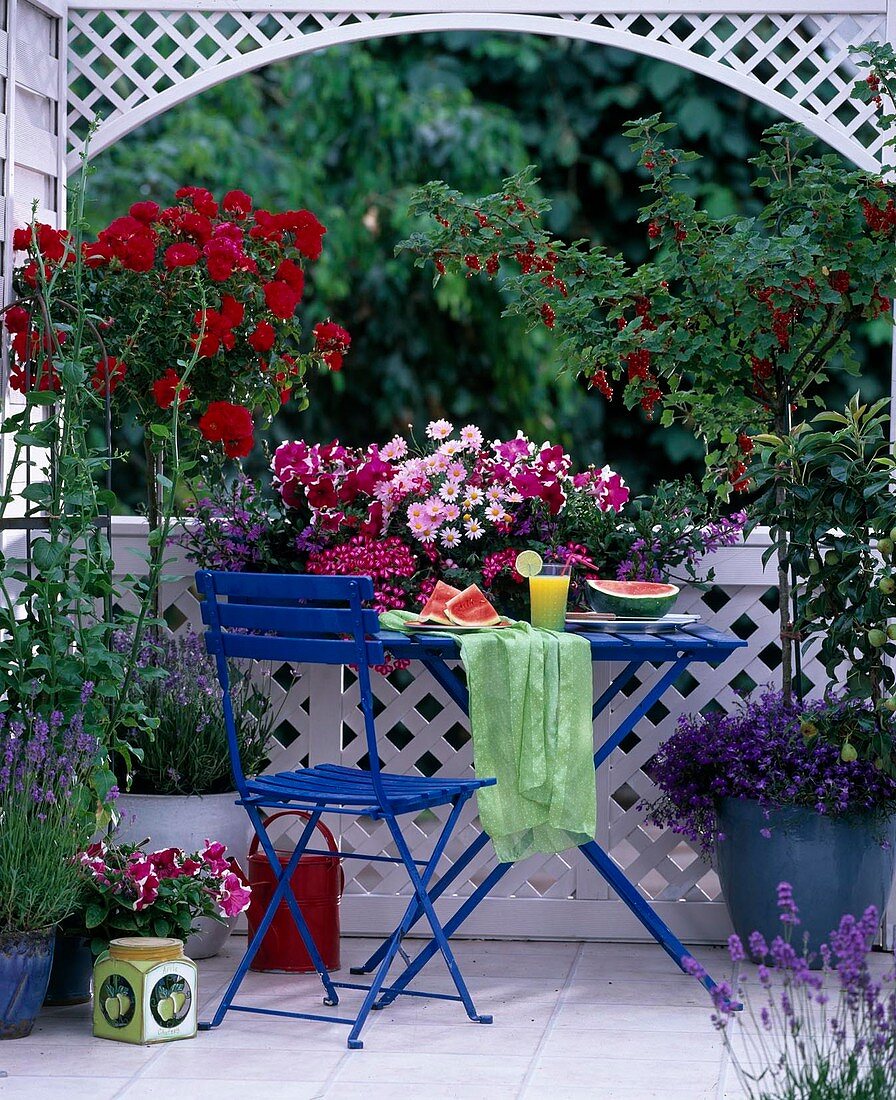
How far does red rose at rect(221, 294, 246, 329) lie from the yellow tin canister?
1.50 metres

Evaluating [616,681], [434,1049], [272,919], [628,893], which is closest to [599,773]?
[616,681]

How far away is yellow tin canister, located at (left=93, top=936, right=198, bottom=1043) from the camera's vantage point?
3.38m

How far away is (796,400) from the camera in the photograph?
4348 millimetres

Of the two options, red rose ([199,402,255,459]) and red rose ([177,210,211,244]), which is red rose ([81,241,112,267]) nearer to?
red rose ([177,210,211,244])

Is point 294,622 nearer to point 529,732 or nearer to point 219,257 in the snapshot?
point 529,732

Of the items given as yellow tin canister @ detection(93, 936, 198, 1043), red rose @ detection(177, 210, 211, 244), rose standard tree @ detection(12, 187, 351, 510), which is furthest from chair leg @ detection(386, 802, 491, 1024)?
red rose @ detection(177, 210, 211, 244)

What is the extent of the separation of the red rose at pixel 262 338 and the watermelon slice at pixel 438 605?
76 centimetres

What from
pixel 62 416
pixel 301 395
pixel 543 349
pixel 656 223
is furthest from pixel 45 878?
pixel 543 349

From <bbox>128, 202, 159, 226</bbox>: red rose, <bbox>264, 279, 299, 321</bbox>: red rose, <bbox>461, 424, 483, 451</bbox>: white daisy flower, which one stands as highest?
<bbox>128, 202, 159, 226</bbox>: red rose

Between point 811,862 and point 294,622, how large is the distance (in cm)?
138

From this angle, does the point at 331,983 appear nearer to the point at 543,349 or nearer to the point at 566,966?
the point at 566,966

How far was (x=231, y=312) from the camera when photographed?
411cm

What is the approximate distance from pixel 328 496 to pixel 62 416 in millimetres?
738

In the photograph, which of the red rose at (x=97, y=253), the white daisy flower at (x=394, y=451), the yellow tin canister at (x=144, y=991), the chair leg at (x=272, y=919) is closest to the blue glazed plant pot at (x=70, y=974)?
the yellow tin canister at (x=144, y=991)
